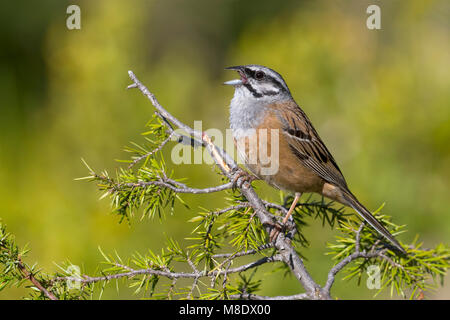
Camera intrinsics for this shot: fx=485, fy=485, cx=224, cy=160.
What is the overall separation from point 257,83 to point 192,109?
101cm

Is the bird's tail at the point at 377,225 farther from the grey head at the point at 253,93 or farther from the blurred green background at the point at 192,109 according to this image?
the grey head at the point at 253,93

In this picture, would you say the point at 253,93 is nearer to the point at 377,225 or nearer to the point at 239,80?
the point at 239,80

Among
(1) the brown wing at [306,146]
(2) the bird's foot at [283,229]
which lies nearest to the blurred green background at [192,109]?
(1) the brown wing at [306,146]

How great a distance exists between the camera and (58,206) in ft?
10.5

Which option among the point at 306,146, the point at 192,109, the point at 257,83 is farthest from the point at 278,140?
the point at 192,109

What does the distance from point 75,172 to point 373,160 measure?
2133mm

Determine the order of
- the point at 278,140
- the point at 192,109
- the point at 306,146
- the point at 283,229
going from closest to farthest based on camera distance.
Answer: the point at 283,229
the point at 278,140
the point at 306,146
the point at 192,109

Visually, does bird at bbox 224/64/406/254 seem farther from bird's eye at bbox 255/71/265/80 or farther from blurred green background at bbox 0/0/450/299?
blurred green background at bbox 0/0/450/299

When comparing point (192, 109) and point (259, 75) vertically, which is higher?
point (259, 75)

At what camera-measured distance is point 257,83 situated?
2.87 metres

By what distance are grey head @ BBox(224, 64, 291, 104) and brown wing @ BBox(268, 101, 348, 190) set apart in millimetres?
107
